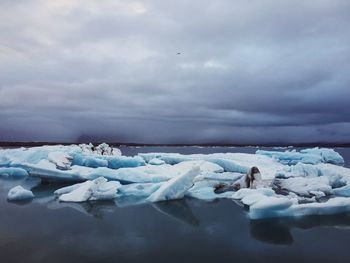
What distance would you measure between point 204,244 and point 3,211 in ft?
11.9

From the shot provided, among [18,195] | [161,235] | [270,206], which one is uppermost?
[270,206]

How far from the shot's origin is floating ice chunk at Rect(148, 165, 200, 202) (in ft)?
22.6

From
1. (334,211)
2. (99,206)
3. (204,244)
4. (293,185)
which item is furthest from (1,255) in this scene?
(293,185)

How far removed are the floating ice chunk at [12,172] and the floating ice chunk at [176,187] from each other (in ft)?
20.7

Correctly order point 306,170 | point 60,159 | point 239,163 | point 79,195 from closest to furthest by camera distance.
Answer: point 79,195, point 306,170, point 239,163, point 60,159

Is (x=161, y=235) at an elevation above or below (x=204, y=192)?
below

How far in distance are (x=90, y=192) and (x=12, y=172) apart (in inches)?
226

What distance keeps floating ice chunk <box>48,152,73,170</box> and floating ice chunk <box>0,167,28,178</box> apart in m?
1.06

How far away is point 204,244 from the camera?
420 cm

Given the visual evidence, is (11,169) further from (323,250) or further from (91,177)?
(323,250)

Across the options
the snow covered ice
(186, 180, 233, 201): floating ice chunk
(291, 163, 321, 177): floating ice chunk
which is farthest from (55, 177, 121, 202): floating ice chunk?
(291, 163, 321, 177): floating ice chunk

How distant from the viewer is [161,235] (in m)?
4.62

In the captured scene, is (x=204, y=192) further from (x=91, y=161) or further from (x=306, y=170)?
(x=91, y=161)

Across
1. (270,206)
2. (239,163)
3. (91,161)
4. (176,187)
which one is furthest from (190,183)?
(91,161)
